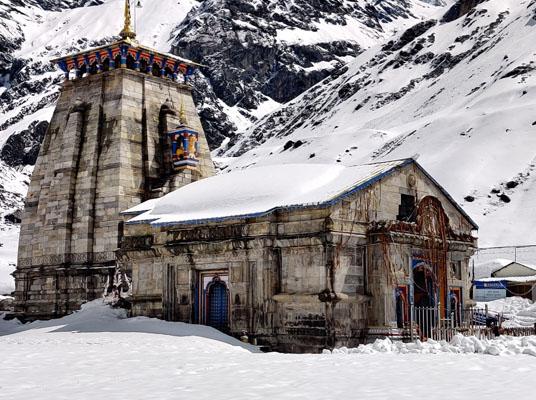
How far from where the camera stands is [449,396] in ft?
Result: 38.0

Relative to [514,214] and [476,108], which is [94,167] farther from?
[476,108]

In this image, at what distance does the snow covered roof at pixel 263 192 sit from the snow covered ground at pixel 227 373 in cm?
440

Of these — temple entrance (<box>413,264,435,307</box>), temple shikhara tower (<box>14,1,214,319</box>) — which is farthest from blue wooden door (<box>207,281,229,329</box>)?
temple shikhara tower (<box>14,1,214,319</box>)

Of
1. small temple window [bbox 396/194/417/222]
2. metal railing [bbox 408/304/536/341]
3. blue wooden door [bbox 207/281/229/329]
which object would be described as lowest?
metal railing [bbox 408/304/536/341]

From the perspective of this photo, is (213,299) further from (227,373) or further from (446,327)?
(227,373)

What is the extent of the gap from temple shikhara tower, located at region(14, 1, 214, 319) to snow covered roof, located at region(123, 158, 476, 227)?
17.3ft

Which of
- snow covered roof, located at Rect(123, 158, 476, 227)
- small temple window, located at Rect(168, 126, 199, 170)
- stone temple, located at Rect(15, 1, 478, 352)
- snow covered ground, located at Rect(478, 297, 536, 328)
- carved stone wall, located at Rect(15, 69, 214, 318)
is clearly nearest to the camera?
stone temple, located at Rect(15, 1, 478, 352)

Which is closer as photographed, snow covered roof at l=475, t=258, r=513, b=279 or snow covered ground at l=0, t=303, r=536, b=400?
snow covered ground at l=0, t=303, r=536, b=400

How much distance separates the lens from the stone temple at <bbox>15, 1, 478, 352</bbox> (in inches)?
924

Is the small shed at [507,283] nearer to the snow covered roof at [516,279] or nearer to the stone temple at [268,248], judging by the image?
the snow covered roof at [516,279]

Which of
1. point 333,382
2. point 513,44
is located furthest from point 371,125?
point 333,382

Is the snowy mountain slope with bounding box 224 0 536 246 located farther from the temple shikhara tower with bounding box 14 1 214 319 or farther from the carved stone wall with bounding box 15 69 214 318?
the carved stone wall with bounding box 15 69 214 318

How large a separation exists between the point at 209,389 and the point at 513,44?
394 feet

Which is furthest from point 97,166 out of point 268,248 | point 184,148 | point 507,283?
point 507,283
